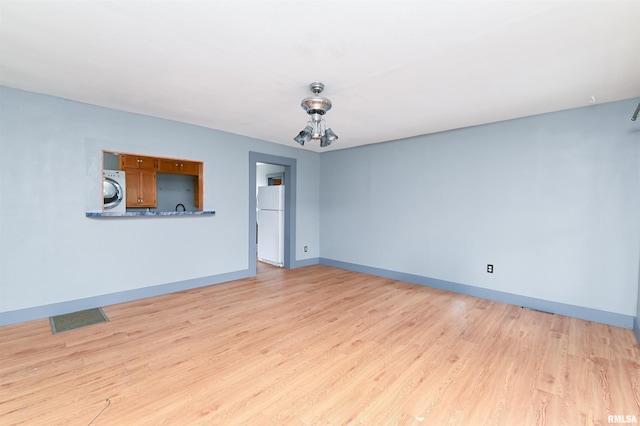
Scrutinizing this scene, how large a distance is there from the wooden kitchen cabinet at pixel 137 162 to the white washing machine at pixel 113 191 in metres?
0.45

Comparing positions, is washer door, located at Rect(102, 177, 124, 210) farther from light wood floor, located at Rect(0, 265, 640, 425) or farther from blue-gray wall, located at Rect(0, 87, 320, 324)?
light wood floor, located at Rect(0, 265, 640, 425)

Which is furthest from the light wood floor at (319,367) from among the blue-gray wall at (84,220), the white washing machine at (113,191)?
the white washing machine at (113,191)

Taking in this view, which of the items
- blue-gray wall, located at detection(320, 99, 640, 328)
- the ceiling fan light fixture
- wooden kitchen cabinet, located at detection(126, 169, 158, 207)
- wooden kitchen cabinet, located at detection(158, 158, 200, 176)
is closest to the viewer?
the ceiling fan light fixture

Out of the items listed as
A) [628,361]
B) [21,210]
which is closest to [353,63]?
[628,361]

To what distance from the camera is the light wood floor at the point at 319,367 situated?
5.42 ft

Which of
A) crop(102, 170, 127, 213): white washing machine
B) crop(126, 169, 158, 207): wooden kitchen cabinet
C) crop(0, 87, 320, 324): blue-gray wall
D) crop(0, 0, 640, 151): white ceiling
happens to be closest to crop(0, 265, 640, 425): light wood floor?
crop(0, 87, 320, 324): blue-gray wall

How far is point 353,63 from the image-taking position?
2.16 metres

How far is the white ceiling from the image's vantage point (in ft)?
5.25

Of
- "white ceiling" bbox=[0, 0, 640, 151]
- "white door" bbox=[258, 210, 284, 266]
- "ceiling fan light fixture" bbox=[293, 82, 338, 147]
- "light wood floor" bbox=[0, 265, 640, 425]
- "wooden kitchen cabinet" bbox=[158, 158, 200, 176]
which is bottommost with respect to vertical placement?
"light wood floor" bbox=[0, 265, 640, 425]

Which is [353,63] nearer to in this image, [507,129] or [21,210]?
[507,129]

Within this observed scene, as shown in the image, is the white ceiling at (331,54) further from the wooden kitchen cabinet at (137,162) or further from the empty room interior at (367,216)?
the wooden kitchen cabinet at (137,162)

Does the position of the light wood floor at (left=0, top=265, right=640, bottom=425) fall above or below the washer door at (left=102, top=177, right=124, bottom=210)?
below

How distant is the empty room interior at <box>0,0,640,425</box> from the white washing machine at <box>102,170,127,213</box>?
0.9 inches

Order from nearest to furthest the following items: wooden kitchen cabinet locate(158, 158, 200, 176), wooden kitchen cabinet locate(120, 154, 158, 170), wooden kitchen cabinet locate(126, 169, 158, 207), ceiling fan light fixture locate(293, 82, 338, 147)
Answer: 1. ceiling fan light fixture locate(293, 82, 338, 147)
2. wooden kitchen cabinet locate(120, 154, 158, 170)
3. wooden kitchen cabinet locate(126, 169, 158, 207)
4. wooden kitchen cabinet locate(158, 158, 200, 176)
